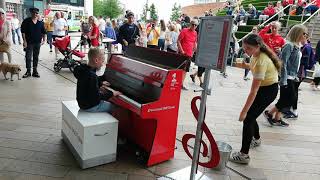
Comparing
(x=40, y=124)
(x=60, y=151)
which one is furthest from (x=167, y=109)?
(x=40, y=124)

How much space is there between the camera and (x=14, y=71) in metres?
7.15

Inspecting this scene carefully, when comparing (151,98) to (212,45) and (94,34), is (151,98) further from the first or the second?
(94,34)

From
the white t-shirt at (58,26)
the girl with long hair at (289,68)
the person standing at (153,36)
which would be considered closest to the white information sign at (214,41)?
the girl with long hair at (289,68)

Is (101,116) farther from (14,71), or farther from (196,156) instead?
(14,71)

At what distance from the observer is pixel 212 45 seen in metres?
2.64

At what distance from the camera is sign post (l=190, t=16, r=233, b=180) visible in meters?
2.50

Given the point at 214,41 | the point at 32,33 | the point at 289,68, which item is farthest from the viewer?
the point at 32,33

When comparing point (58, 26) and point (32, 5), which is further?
point (32, 5)

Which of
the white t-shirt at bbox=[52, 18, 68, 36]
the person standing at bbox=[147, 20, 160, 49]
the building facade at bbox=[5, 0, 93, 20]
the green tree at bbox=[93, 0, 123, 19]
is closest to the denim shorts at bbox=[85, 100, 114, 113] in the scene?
the person standing at bbox=[147, 20, 160, 49]

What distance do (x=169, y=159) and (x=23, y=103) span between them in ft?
10.5

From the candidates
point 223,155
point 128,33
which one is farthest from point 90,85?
point 128,33

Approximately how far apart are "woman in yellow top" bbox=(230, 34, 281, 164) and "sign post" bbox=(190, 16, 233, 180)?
74 cm

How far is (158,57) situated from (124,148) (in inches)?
48.5

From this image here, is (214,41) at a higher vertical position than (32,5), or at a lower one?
lower
